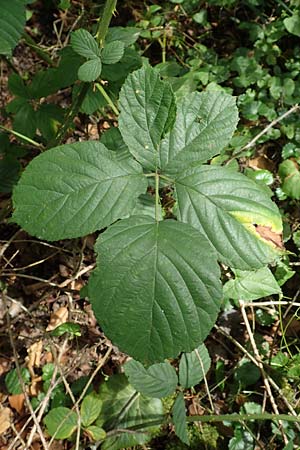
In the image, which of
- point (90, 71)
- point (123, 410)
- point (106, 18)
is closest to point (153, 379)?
point (123, 410)

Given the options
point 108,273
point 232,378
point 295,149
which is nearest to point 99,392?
point 232,378

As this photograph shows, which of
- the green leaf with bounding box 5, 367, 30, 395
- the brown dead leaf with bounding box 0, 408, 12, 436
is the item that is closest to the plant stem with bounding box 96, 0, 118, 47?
the green leaf with bounding box 5, 367, 30, 395

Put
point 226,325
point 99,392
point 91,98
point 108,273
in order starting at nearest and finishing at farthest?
1. point 108,273
2. point 91,98
3. point 99,392
4. point 226,325

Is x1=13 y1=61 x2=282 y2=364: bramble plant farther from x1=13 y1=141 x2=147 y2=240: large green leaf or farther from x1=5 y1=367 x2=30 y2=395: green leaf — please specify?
x1=5 y1=367 x2=30 y2=395: green leaf

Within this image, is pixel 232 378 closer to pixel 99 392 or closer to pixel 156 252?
pixel 99 392

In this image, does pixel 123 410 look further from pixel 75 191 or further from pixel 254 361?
pixel 75 191

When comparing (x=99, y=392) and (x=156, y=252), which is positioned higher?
(x=156, y=252)

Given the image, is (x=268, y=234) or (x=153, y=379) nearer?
(x=268, y=234)
